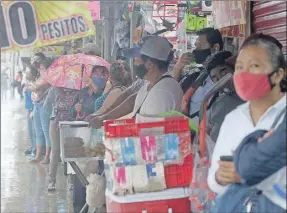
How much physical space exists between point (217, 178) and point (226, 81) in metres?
1.12

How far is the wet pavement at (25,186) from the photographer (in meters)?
7.41

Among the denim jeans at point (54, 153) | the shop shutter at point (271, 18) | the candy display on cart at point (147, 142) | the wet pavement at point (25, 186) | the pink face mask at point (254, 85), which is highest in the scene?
the shop shutter at point (271, 18)

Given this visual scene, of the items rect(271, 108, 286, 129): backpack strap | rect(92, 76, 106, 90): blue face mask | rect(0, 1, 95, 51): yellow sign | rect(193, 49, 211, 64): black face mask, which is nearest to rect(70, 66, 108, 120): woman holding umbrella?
rect(92, 76, 106, 90): blue face mask

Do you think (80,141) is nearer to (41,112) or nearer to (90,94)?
(90,94)

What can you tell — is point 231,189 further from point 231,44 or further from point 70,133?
point 231,44

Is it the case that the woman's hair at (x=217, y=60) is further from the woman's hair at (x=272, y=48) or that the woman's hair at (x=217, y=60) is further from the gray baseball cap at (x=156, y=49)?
the woman's hair at (x=272, y=48)

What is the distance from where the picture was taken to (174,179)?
3.74m

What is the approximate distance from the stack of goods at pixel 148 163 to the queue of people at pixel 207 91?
317 mm

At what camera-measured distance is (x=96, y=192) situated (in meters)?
5.17

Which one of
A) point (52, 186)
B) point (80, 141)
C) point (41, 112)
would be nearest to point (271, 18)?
point (80, 141)

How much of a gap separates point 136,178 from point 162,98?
1.17 meters

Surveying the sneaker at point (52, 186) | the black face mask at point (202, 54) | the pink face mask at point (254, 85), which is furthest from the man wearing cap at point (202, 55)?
the sneaker at point (52, 186)

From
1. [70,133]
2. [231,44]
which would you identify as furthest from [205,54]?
[70,133]

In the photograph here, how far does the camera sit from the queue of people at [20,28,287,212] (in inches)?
116
